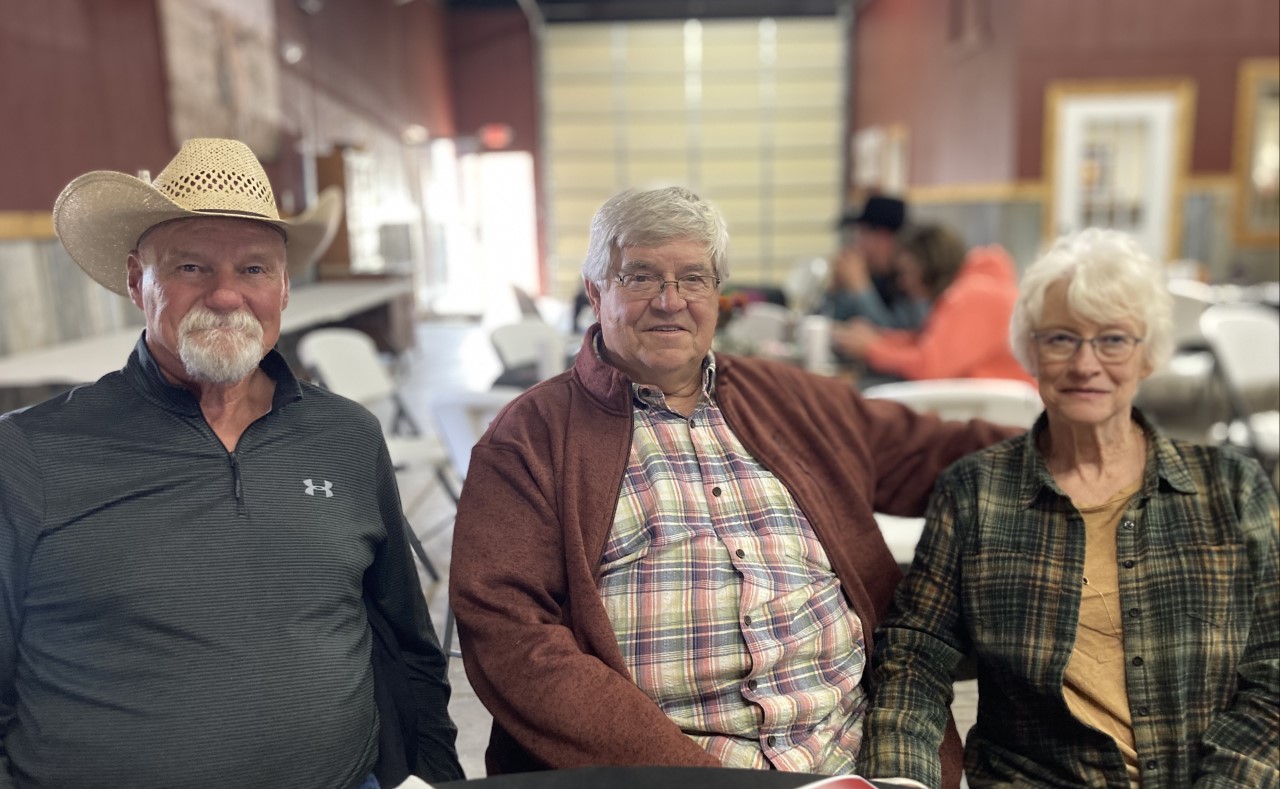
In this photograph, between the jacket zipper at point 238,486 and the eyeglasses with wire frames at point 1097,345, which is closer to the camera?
the jacket zipper at point 238,486

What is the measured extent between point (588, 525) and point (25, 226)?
4.13 m

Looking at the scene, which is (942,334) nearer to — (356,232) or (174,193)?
(174,193)

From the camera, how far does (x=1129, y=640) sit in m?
1.48

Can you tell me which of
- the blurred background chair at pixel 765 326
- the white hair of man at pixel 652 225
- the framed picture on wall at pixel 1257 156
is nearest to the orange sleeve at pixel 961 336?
the blurred background chair at pixel 765 326

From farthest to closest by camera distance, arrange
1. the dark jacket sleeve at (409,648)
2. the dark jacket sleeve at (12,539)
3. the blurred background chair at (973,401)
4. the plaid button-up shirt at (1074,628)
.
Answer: the blurred background chair at (973,401) < the dark jacket sleeve at (409,648) < the plaid button-up shirt at (1074,628) < the dark jacket sleeve at (12,539)

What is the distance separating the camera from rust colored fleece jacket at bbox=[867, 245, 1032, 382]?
3.58m

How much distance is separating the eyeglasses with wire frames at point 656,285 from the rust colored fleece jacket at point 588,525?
5.3 inches

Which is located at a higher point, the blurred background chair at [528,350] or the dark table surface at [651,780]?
the blurred background chair at [528,350]

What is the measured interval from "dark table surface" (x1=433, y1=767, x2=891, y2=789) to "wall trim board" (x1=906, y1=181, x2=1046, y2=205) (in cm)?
901

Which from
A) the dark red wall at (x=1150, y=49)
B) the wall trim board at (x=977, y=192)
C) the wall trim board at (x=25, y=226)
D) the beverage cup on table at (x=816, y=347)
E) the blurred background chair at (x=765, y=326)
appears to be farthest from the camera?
the wall trim board at (x=977, y=192)

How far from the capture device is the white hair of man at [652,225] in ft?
5.19

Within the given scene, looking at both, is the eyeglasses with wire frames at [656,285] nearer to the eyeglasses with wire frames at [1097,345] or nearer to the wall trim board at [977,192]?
the eyeglasses with wire frames at [1097,345]

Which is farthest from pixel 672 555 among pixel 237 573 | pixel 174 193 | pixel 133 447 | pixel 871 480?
pixel 174 193

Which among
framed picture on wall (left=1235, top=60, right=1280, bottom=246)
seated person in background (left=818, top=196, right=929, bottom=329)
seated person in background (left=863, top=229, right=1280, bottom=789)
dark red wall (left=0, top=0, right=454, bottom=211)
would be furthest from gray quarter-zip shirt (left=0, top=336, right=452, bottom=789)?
framed picture on wall (left=1235, top=60, right=1280, bottom=246)
